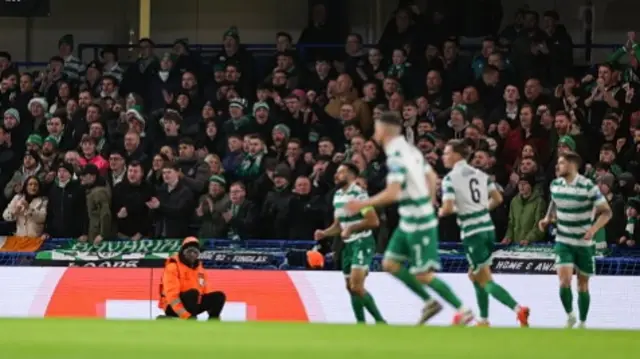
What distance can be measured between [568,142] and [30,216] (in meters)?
6.96

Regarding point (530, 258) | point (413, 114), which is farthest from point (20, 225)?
point (530, 258)

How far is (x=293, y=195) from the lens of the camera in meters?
20.2

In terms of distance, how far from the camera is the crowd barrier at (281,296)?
18.4 m

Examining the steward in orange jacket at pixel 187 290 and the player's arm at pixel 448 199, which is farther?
the steward in orange jacket at pixel 187 290

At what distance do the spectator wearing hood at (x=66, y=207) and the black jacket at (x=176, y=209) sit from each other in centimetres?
113

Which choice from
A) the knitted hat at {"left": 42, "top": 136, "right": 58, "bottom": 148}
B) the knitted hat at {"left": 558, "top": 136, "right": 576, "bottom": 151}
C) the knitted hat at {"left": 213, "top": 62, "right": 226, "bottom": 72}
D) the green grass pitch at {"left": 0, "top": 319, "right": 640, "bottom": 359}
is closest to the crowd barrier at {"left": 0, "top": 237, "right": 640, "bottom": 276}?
the knitted hat at {"left": 558, "top": 136, "right": 576, "bottom": 151}

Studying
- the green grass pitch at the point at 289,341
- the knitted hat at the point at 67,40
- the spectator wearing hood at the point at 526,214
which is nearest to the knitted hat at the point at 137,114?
the knitted hat at the point at 67,40

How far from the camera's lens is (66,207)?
2136 centimetres

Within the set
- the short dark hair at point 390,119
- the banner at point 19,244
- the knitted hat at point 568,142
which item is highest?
the short dark hair at point 390,119

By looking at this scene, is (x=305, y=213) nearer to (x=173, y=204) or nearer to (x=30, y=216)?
(x=173, y=204)

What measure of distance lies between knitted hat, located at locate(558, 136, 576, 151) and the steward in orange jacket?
178 inches

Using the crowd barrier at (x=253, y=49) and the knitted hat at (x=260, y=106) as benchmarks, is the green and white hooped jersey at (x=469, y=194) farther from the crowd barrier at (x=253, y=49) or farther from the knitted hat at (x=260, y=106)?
the crowd barrier at (x=253, y=49)

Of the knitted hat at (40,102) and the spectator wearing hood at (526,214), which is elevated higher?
the knitted hat at (40,102)

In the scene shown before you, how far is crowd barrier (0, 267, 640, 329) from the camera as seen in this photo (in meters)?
18.4
